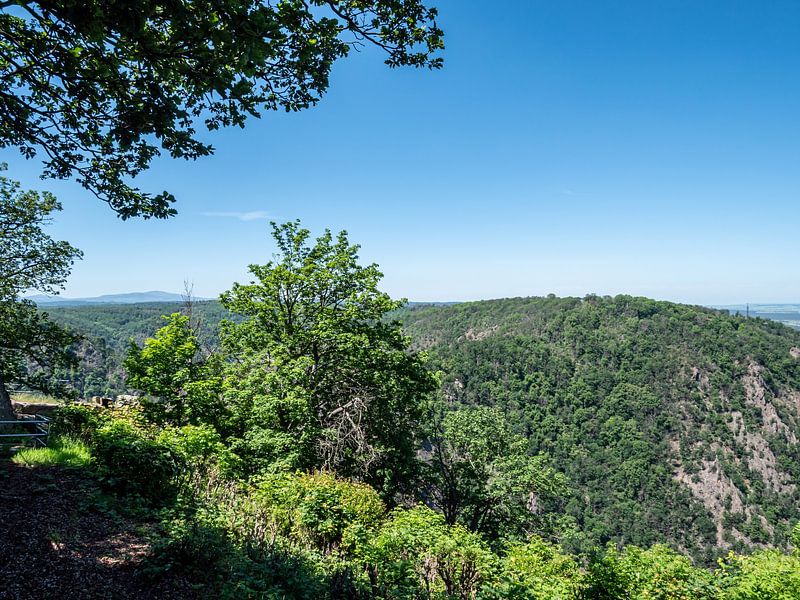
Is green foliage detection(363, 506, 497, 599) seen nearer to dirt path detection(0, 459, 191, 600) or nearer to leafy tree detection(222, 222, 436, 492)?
dirt path detection(0, 459, 191, 600)

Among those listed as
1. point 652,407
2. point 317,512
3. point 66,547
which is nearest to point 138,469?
point 66,547

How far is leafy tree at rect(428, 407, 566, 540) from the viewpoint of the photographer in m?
13.9

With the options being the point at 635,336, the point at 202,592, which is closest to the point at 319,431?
the point at 202,592

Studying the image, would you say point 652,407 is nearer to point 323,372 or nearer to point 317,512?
point 323,372

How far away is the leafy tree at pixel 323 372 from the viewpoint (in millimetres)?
10477

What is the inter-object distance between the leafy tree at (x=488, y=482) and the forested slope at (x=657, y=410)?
2068 inches

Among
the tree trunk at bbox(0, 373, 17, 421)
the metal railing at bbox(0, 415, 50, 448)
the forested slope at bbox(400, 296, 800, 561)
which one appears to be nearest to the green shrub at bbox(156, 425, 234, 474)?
the metal railing at bbox(0, 415, 50, 448)

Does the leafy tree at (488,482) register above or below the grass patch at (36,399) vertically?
below

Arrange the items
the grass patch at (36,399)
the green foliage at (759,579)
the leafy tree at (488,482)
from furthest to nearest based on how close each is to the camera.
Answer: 1. the leafy tree at (488,482)
2. the grass patch at (36,399)
3. the green foliage at (759,579)

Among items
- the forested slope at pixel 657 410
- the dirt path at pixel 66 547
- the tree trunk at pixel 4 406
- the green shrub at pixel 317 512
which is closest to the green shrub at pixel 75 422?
the tree trunk at pixel 4 406

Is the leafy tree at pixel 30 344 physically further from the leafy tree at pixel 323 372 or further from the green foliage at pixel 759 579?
the green foliage at pixel 759 579

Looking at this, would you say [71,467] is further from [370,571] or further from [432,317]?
[432,317]

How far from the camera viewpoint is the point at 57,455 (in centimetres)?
682

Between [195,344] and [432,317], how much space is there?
169 m
